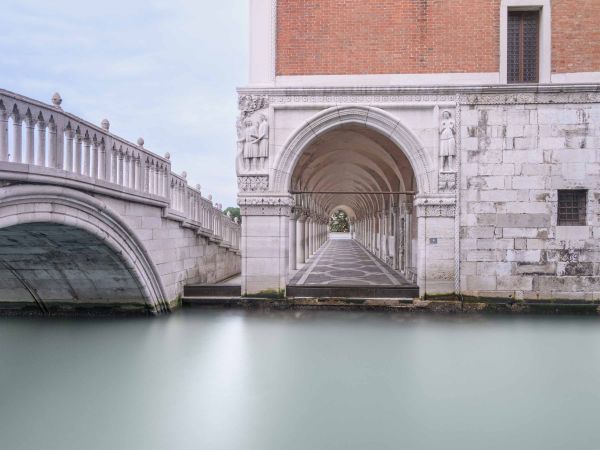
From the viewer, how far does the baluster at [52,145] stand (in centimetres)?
542

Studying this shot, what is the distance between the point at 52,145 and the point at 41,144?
0.25 m

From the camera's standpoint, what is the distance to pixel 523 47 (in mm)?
9336

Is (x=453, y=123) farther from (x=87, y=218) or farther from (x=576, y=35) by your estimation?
→ (x=87, y=218)

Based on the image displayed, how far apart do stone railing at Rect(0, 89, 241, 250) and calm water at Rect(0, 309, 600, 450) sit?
8.79 ft

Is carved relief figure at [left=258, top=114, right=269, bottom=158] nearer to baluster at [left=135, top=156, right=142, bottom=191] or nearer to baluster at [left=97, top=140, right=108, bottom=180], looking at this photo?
baluster at [left=135, top=156, right=142, bottom=191]

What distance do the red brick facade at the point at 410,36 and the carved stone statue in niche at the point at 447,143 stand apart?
124 cm

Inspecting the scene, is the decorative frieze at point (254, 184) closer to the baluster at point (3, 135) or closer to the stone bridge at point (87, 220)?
the stone bridge at point (87, 220)

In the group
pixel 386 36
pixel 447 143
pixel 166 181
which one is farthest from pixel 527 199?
pixel 166 181

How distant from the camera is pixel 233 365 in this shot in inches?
222

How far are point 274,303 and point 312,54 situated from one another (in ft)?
19.5

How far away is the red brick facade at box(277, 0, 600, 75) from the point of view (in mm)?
8883

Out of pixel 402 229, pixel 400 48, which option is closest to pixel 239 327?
pixel 400 48

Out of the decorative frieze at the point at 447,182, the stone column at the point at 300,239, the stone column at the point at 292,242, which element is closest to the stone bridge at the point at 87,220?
the stone column at the point at 292,242

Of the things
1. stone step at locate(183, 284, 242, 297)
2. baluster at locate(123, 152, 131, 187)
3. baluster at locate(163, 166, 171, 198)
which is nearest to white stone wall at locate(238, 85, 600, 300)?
stone step at locate(183, 284, 242, 297)
